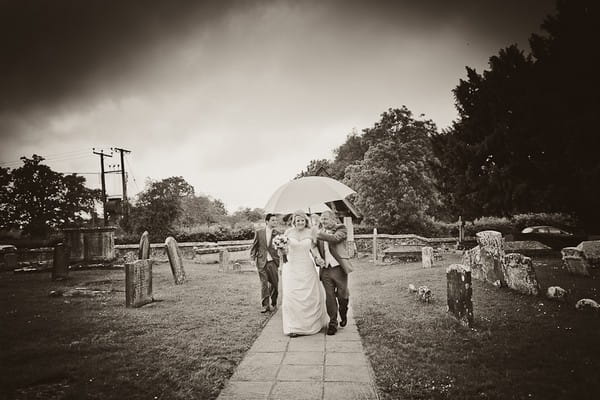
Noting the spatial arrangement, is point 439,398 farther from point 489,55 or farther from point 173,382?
point 489,55

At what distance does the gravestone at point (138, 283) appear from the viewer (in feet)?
25.0

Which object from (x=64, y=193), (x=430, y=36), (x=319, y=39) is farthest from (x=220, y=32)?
(x=64, y=193)

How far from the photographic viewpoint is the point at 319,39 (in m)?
14.4

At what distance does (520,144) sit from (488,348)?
604 inches

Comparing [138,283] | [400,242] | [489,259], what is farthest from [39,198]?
[489,259]

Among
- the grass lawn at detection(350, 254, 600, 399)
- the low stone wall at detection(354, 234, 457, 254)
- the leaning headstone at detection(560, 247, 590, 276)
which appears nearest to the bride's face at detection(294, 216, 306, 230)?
the grass lawn at detection(350, 254, 600, 399)

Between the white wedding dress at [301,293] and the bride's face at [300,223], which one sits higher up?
the bride's face at [300,223]

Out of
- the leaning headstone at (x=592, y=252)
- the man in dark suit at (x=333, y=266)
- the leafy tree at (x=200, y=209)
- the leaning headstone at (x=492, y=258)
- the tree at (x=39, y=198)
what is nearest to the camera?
the man in dark suit at (x=333, y=266)

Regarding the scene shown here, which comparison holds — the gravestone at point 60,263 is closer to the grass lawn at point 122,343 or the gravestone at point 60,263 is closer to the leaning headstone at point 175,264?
the grass lawn at point 122,343

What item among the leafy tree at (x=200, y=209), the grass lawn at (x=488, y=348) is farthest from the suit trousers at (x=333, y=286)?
the leafy tree at (x=200, y=209)

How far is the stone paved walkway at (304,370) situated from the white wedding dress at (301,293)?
201 mm

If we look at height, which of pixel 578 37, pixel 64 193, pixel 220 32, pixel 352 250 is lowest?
pixel 352 250

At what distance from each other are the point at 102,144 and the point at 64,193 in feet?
51.2

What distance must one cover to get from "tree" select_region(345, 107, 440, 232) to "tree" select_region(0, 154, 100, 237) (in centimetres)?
3574
